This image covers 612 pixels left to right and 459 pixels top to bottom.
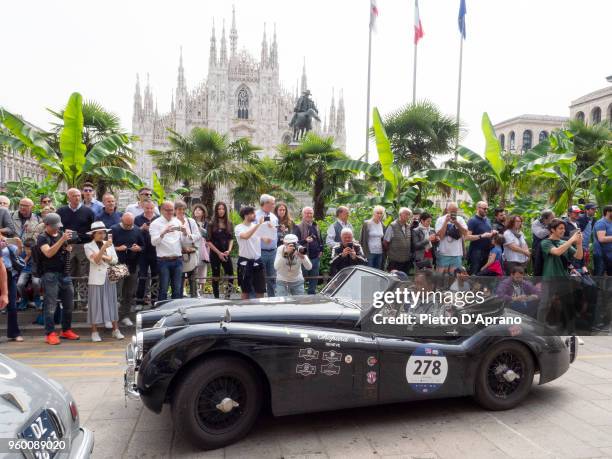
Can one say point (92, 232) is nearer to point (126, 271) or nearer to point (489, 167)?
point (126, 271)

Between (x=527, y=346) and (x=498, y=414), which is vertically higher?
(x=527, y=346)

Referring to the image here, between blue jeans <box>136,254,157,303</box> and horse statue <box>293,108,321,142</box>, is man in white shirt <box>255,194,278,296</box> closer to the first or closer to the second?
blue jeans <box>136,254,157,303</box>

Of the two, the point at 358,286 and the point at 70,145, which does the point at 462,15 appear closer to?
the point at 70,145

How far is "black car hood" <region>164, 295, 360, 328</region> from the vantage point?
4434 millimetres

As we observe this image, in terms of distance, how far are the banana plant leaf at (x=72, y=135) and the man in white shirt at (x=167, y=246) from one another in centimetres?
364

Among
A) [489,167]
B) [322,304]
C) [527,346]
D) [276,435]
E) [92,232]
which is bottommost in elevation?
[276,435]

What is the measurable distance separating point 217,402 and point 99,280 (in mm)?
4059

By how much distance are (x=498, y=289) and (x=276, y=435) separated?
2.75 m

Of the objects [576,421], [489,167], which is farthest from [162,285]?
[489,167]

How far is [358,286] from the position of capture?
4973mm

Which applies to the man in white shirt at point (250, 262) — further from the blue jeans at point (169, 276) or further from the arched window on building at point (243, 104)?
the arched window on building at point (243, 104)

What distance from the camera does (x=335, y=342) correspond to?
4.08 meters

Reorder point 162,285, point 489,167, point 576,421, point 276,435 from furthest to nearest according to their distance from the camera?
1. point 489,167
2. point 162,285
3. point 576,421
4. point 276,435

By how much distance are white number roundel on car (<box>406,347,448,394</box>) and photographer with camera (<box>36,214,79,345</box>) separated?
202 inches
